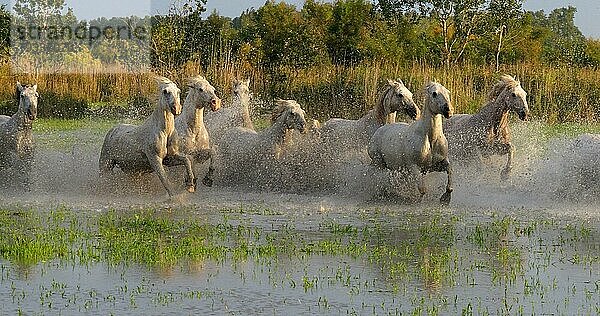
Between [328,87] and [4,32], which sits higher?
[4,32]

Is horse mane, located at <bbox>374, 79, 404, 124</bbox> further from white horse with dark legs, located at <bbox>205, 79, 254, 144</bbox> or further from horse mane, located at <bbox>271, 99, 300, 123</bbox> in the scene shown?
white horse with dark legs, located at <bbox>205, 79, 254, 144</bbox>

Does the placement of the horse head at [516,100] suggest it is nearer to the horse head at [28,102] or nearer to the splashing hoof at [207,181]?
the splashing hoof at [207,181]

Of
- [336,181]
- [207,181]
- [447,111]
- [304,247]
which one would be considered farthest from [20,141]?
[304,247]

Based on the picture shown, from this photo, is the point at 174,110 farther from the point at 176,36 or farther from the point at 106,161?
the point at 176,36

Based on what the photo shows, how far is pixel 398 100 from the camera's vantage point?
15.5m

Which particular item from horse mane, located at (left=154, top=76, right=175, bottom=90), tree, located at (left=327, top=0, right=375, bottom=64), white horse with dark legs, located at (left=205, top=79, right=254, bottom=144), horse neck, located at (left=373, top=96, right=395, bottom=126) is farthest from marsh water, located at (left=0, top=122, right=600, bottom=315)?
tree, located at (left=327, top=0, right=375, bottom=64)

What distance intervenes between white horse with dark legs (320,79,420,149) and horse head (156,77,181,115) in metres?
2.44

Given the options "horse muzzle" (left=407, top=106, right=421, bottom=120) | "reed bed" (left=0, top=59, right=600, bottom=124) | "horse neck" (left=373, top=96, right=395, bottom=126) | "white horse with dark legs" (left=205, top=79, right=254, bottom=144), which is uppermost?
"horse muzzle" (left=407, top=106, right=421, bottom=120)

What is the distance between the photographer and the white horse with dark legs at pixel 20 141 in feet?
51.1

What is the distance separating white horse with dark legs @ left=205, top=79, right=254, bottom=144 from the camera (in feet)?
56.7

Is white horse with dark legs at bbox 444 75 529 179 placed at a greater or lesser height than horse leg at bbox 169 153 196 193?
greater

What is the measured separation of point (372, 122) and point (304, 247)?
590 cm

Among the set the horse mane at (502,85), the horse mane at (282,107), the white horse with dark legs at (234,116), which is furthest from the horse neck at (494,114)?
the white horse with dark legs at (234,116)

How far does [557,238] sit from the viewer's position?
1100cm
